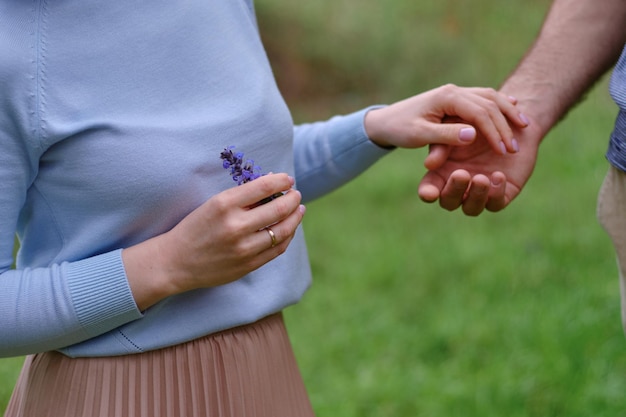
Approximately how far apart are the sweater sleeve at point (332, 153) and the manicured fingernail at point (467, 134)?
0.53ft

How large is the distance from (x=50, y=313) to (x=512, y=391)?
2264 millimetres

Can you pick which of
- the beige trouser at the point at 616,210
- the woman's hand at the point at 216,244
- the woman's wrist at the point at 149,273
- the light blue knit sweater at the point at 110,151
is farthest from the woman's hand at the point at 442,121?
the woman's wrist at the point at 149,273

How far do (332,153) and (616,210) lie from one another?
0.56m

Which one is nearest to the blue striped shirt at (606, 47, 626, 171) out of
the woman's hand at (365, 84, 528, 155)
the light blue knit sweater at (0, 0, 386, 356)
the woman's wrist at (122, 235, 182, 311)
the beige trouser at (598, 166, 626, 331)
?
the beige trouser at (598, 166, 626, 331)

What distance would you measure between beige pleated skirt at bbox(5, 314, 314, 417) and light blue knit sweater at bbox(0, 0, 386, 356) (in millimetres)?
37

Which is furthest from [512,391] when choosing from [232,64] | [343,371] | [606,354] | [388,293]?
[232,64]

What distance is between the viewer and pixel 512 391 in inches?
130

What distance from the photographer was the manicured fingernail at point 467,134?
1787 mm

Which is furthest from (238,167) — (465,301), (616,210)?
(465,301)

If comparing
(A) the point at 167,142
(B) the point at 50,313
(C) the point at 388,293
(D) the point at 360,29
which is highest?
(A) the point at 167,142

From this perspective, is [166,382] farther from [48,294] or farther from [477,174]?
[477,174]

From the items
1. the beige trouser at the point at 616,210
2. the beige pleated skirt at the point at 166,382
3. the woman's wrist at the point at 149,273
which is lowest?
the beige pleated skirt at the point at 166,382

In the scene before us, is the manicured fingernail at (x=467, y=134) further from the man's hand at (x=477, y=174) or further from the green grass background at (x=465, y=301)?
the green grass background at (x=465, y=301)

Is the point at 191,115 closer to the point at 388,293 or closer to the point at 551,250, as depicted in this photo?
the point at 388,293
